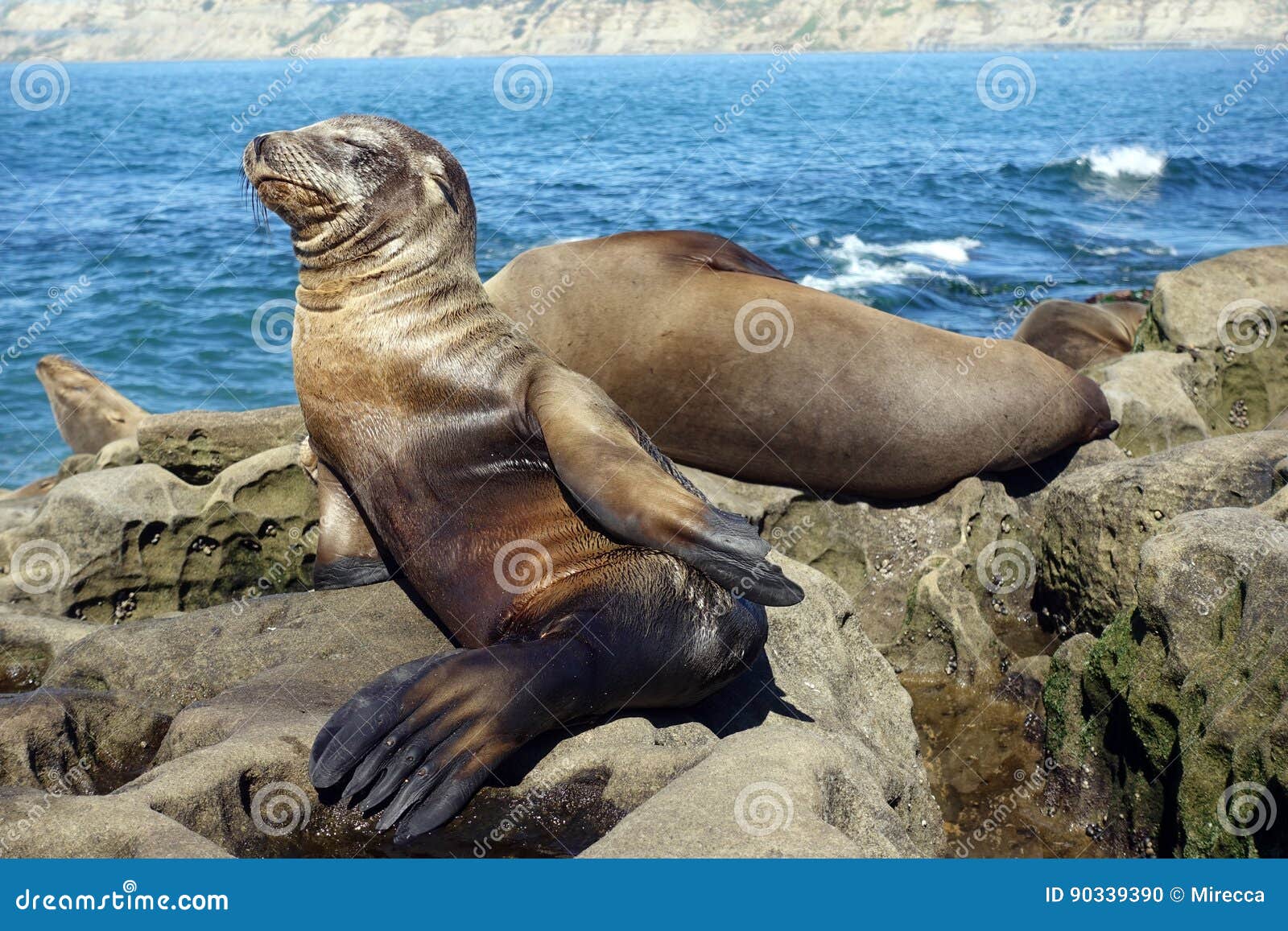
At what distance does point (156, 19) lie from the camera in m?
161

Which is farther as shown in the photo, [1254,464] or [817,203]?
[817,203]

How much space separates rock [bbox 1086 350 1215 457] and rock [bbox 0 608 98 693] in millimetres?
6275

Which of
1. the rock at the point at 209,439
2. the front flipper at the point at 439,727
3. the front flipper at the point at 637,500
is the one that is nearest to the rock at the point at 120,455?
the rock at the point at 209,439

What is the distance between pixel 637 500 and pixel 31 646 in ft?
10.4

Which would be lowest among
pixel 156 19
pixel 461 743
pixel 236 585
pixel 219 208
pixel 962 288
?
pixel 156 19

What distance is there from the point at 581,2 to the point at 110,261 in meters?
123

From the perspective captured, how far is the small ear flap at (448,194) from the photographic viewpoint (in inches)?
200

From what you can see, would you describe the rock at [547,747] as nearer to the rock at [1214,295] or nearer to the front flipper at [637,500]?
the front flipper at [637,500]

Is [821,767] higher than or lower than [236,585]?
higher

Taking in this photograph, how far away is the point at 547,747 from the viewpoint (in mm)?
3990

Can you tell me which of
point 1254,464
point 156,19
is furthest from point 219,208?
point 156,19

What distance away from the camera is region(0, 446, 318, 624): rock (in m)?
6.38

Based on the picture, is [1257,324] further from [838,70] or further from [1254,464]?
[838,70]

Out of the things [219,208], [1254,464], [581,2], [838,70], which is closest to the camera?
[1254,464]
